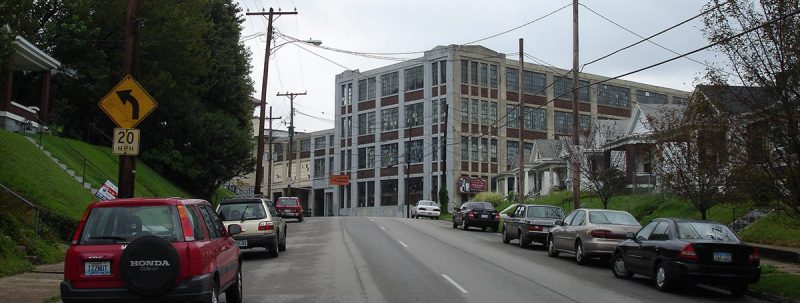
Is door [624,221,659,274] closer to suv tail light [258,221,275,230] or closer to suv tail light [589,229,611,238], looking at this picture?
suv tail light [589,229,611,238]

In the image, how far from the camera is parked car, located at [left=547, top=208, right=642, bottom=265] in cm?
1778

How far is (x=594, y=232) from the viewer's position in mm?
17906

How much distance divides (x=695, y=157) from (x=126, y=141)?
14198 mm

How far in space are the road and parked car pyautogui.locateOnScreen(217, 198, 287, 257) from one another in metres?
0.48

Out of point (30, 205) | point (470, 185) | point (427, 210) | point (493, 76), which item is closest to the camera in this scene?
point (30, 205)

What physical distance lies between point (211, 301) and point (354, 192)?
75176mm

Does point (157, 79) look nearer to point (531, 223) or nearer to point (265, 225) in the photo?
point (265, 225)

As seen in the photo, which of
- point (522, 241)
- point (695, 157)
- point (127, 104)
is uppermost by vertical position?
point (127, 104)

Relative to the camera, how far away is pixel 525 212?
2488 centimetres

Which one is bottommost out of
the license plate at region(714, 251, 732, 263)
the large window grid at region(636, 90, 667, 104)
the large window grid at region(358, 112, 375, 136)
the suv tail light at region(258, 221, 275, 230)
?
the license plate at region(714, 251, 732, 263)

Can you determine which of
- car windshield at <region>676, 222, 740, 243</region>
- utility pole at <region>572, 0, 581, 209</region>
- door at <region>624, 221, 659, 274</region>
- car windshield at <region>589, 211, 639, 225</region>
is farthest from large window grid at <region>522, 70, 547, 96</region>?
car windshield at <region>676, 222, 740, 243</region>

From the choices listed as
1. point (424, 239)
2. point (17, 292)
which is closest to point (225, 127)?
point (424, 239)

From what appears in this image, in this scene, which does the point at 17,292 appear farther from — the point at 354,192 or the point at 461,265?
the point at 354,192

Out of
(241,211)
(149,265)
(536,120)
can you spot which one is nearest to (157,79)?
(241,211)
